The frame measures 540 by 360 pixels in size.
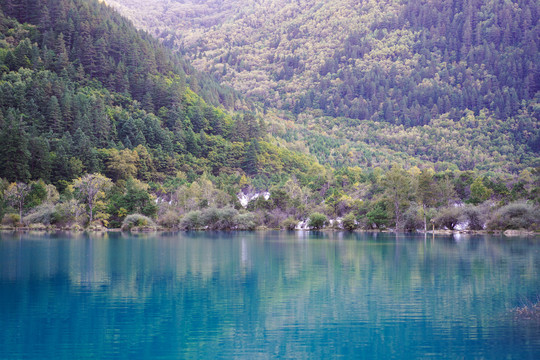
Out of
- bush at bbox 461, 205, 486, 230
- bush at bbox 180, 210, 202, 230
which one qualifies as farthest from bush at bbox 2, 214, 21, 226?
bush at bbox 461, 205, 486, 230

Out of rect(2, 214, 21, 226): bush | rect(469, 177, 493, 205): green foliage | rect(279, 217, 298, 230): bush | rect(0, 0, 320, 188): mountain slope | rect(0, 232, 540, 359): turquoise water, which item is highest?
rect(0, 0, 320, 188): mountain slope

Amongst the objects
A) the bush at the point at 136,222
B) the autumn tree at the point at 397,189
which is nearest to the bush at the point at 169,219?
the bush at the point at 136,222

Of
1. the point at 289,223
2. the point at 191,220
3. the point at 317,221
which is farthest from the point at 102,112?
the point at 317,221

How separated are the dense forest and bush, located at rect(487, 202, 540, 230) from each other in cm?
20

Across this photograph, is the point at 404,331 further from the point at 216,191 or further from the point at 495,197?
the point at 216,191

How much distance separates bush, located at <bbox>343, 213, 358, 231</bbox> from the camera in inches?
3821

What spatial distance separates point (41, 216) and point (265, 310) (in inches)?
2903

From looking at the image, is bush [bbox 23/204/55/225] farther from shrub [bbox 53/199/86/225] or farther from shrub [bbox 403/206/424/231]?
shrub [bbox 403/206/424/231]

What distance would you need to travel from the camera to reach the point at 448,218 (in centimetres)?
8688

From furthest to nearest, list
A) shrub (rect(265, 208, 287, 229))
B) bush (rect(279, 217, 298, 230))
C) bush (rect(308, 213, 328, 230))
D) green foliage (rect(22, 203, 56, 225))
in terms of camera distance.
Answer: shrub (rect(265, 208, 287, 229)) < bush (rect(279, 217, 298, 230)) < bush (rect(308, 213, 328, 230)) < green foliage (rect(22, 203, 56, 225))

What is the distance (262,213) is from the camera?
104 m

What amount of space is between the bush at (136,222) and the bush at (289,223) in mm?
25373

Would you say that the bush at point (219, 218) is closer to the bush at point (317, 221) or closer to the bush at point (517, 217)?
the bush at point (317, 221)

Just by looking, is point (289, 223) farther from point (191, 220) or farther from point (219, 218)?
point (191, 220)
